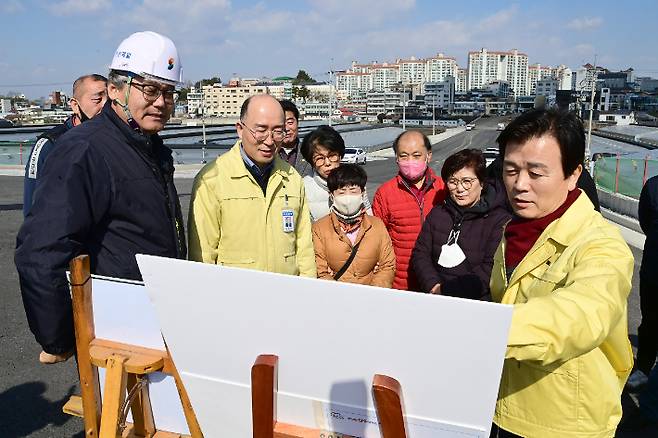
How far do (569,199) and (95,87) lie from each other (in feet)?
11.7

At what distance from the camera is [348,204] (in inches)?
127

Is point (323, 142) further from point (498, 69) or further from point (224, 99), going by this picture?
point (498, 69)

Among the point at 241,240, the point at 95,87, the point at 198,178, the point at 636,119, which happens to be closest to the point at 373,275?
the point at 241,240

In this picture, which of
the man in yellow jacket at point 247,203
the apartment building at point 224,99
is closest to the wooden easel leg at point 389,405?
the man in yellow jacket at point 247,203

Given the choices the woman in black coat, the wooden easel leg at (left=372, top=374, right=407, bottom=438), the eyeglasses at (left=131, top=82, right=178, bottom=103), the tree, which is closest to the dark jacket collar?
the eyeglasses at (left=131, top=82, right=178, bottom=103)

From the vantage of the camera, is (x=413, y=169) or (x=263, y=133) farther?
(x=413, y=169)

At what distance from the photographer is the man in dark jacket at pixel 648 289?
3.36m

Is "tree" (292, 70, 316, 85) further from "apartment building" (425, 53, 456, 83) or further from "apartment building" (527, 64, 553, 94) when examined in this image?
"apartment building" (527, 64, 553, 94)

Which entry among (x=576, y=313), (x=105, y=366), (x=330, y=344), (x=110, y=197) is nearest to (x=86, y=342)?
(x=105, y=366)

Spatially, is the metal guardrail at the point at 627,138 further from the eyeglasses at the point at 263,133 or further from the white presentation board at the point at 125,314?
the white presentation board at the point at 125,314

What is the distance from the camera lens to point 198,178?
2.71 metres

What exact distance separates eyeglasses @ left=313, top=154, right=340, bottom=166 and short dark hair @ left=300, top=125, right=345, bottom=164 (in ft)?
0.13

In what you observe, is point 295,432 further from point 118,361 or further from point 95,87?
point 95,87

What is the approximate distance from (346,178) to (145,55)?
5.34 feet
